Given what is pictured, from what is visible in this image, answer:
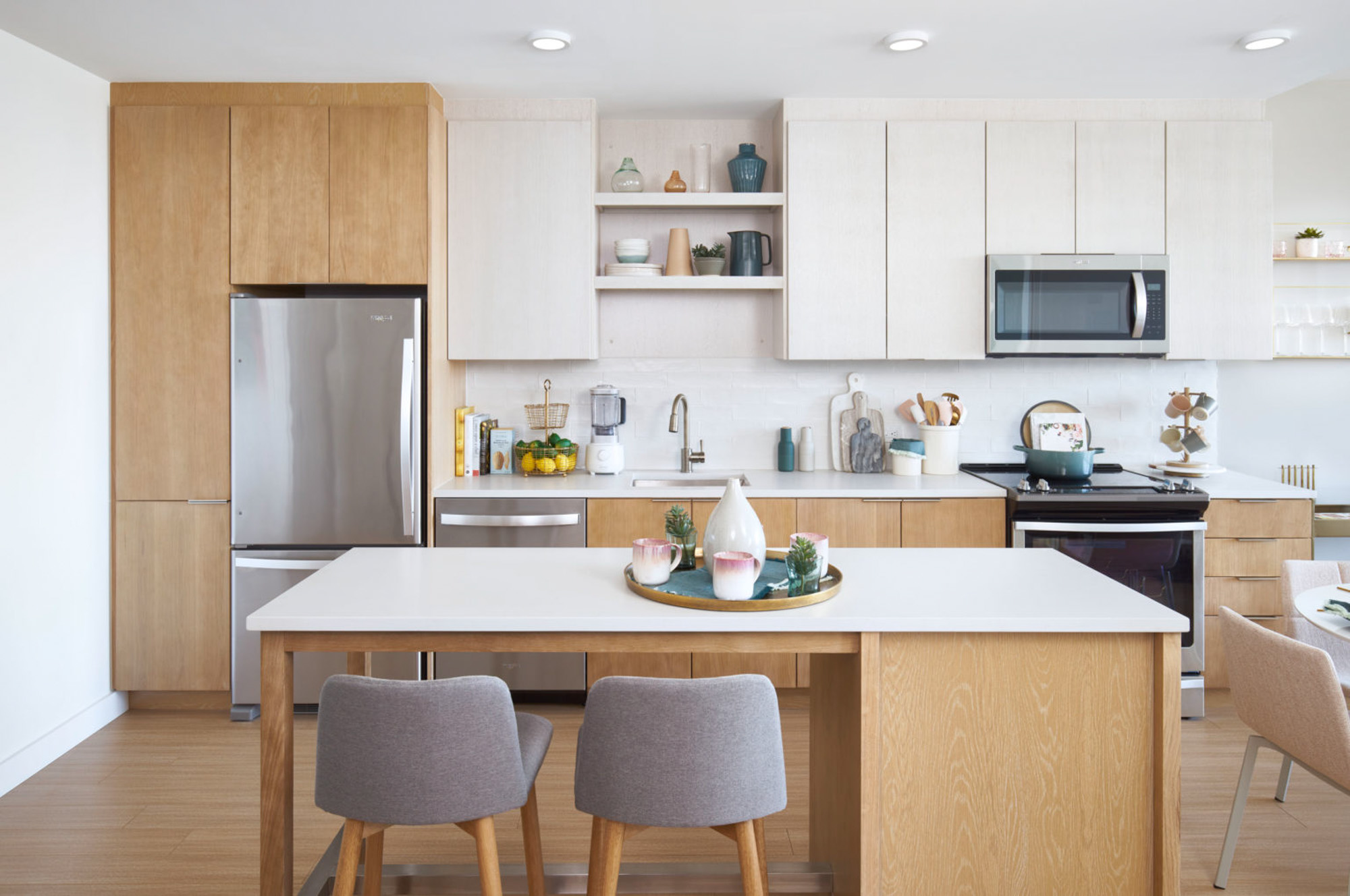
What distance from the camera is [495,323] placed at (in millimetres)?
3941

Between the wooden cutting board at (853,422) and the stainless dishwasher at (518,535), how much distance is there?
4.40 ft

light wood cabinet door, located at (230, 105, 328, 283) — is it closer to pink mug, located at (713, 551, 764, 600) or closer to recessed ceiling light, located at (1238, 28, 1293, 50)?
pink mug, located at (713, 551, 764, 600)

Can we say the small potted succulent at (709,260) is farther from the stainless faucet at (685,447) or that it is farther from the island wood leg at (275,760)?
the island wood leg at (275,760)

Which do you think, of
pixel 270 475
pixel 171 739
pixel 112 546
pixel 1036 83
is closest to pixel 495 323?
pixel 270 475

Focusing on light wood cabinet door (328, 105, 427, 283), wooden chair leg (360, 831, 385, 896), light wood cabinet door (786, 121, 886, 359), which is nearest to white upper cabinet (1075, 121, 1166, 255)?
light wood cabinet door (786, 121, 886, 359)

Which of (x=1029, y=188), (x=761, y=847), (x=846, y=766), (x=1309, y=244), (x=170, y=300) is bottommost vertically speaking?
(x=761, y=847)

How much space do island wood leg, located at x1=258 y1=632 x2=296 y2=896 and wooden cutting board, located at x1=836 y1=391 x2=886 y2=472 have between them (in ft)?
9.67

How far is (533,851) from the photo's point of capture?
205 cm

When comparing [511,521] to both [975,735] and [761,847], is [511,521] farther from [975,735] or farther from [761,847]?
[975,735]

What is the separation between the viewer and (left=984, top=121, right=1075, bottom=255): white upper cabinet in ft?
12.9

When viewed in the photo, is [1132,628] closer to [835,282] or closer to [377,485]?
[835,282]

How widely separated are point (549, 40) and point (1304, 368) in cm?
402

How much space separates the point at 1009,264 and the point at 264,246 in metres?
3.06

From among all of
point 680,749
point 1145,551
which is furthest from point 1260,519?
point 680,749
